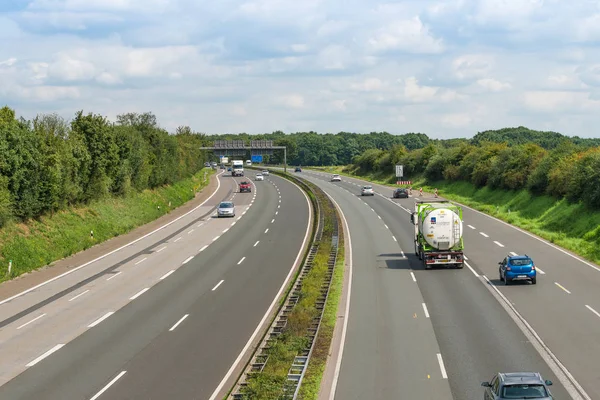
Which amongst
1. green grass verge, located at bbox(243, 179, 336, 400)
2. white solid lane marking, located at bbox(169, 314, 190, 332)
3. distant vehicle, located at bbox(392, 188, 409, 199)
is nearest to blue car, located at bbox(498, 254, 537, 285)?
green grass verge, located at bbox(243, 179, 336, 400)

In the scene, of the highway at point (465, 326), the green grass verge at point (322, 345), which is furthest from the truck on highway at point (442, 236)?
the green grass verge at point (322, 345)

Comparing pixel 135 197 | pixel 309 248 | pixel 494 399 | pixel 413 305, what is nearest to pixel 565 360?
pixel 494 399

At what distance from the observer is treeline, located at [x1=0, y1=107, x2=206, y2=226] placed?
4988 cm

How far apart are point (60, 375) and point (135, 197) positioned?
5311 cm

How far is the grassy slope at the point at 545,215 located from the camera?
49906mm

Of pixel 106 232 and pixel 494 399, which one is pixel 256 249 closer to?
pixel 106 232

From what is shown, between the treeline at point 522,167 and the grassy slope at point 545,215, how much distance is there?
1.08m

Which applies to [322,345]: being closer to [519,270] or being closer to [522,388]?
[522,388]

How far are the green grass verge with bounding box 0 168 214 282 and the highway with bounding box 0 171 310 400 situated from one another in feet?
10.4

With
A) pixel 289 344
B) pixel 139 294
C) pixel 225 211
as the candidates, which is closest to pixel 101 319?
pixel 139 294

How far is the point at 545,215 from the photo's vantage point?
207ft

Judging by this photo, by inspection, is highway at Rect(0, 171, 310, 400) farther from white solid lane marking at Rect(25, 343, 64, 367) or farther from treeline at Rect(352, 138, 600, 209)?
treeline at Rect(352, 138, 600, 209)

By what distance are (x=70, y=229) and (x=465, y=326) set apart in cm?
3506

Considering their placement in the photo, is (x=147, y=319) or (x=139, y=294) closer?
(x=147, y=319)
